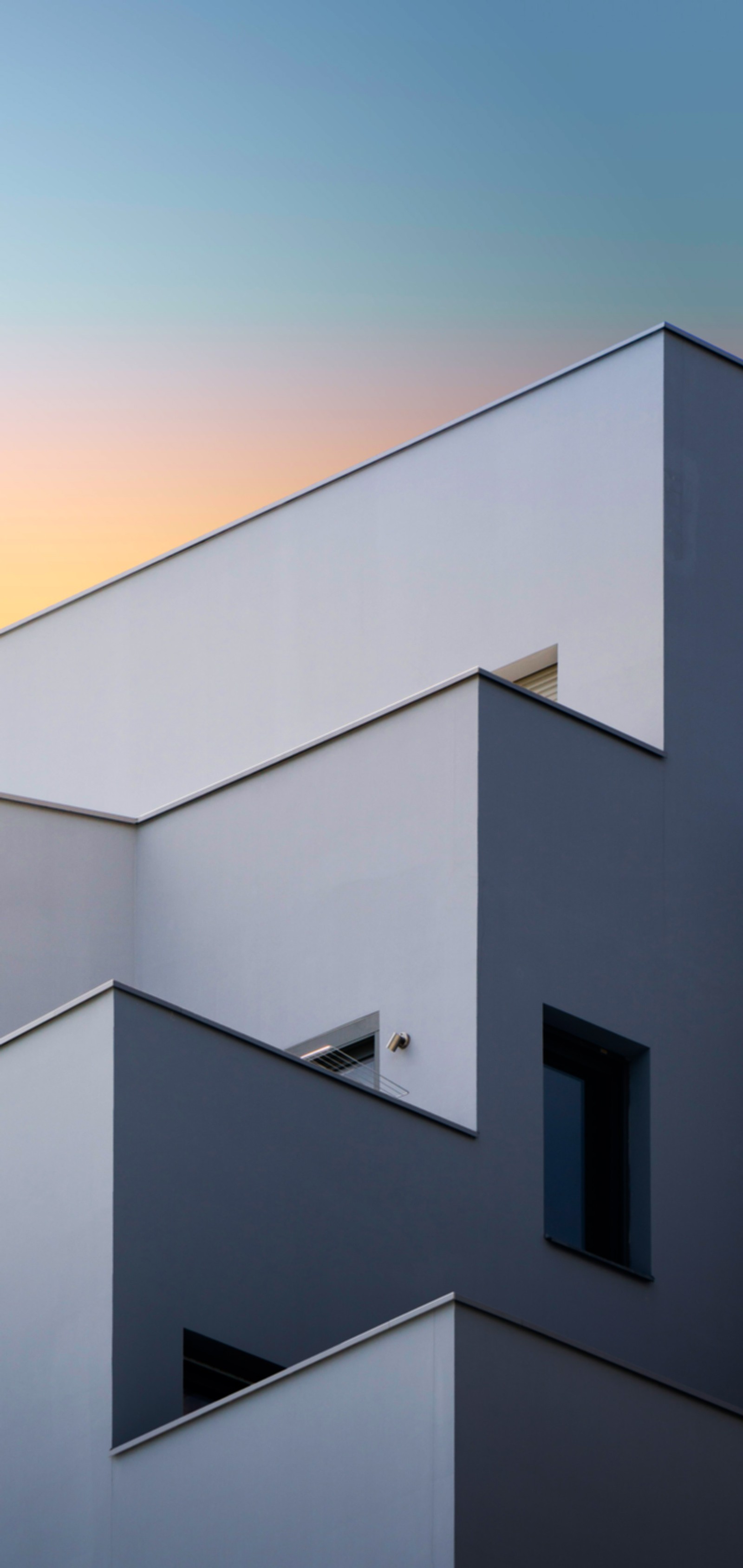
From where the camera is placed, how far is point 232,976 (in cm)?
1634

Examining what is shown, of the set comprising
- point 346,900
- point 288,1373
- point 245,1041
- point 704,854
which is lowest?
point 288,1373

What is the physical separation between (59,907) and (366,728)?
2949 mm

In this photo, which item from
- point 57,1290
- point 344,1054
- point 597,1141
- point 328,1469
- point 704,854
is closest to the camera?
point 328,1469

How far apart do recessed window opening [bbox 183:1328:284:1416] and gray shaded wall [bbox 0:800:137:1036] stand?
4.39 metres

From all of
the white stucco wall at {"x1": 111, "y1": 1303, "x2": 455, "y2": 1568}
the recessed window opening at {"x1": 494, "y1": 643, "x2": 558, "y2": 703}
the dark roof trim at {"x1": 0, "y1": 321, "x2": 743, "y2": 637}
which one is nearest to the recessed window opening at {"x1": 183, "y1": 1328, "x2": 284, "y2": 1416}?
the white stucco wall at {"x1": 111, "y1": 1303, "x2": 455, "y2": 1568}

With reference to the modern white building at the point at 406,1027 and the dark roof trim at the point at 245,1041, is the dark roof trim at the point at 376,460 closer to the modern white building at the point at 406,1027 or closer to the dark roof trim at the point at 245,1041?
the modern white building at the point at 406,1027

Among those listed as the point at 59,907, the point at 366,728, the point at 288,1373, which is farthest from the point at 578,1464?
the point at 59,907

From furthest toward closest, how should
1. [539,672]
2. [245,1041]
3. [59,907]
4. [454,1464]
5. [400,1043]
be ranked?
[539,672] → [59,907] → [400,1043] → [245,1041] → [454,1464]

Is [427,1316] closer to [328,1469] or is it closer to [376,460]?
[328,1469]

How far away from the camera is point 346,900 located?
15633 mm

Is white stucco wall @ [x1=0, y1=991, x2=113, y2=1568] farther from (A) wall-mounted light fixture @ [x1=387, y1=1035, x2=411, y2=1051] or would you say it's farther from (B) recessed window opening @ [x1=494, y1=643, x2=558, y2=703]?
(B) recessed window opening @ [x1=494, y1=643, x2=558, y2=703]

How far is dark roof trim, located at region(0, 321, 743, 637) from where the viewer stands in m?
17.5

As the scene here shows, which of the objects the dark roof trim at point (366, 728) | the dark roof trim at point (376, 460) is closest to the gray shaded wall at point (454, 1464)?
the dark roof trim at point (366, 728)

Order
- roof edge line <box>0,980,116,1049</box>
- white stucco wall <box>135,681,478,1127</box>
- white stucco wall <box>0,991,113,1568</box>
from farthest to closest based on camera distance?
white stucco wall <box>135,681,478,1127</box>
roof edge line <box>0,980,116,1049</box>
white stucco wall <box>0,991,113,1568</box>
